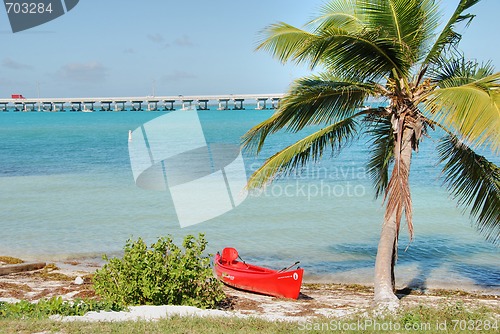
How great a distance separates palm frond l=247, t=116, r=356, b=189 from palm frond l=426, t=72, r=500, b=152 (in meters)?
2.04

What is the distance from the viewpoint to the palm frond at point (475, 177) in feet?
32.3

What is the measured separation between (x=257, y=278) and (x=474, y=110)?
5.74 m

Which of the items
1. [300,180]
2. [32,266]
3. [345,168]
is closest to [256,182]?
[32,266]

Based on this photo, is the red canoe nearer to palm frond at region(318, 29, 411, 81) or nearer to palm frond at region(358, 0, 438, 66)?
palm frond at region(318, 29, 411, 81)

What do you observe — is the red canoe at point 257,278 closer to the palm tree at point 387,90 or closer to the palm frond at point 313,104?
the palm tree at point 387,90

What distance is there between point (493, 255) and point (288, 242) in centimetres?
580

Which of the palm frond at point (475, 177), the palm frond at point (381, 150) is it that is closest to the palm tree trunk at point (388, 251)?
the palm frond at point (475, 177)

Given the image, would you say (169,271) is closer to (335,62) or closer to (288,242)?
(335,62)

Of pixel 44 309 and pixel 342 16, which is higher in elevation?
pixel 342 16

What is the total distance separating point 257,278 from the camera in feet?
38.3

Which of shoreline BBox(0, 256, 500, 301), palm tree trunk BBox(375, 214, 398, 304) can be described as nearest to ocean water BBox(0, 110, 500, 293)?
shoreline BBox(0, 256, 500, 301)

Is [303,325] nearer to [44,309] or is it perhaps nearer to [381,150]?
[44,309]

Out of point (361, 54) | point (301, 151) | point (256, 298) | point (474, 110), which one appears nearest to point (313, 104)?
point (301, 151)

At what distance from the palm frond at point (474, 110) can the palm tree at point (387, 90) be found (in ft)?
0.99
